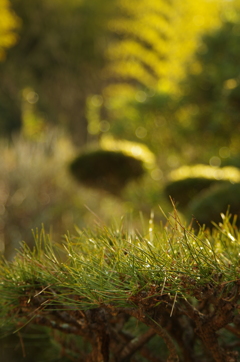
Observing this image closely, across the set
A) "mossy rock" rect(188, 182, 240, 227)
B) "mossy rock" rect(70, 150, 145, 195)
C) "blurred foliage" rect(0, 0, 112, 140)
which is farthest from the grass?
"blurred foliage" rect(0, 0, 112, 140)

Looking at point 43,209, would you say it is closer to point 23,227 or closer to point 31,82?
point 23,227

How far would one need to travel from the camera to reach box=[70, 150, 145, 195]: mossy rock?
5.44 meters

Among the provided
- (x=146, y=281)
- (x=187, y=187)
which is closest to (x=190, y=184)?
(x=187, y=187)

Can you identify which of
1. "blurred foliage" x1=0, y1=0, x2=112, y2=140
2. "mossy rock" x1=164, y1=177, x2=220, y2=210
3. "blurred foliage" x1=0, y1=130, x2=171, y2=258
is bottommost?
"blurred foliage" x1=0, y1=130, x2=171, y2=258

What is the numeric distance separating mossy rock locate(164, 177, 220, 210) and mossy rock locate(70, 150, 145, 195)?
0.72 meters

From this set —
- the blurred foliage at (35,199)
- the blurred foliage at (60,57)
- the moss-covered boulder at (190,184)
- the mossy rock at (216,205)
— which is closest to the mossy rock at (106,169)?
the moss-covered boulder at (190,184)

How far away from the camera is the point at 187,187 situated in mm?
4809

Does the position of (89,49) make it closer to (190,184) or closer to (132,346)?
(190,184)

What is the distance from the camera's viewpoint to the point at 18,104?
44.8ft

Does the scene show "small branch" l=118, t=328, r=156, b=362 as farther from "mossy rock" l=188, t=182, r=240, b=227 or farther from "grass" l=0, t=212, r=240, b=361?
"mossy rock" l=188, t=182, r=240, b=227

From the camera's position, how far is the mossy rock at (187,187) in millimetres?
4797

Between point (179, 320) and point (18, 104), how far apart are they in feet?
41.1

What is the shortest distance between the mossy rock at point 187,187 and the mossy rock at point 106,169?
0.72 metres

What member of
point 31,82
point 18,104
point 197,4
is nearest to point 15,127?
point 18,104
